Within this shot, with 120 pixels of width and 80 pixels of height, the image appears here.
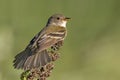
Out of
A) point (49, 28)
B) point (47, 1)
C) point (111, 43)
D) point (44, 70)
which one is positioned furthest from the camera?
point (47, 1)

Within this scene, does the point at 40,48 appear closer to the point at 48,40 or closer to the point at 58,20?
the point at 48,40

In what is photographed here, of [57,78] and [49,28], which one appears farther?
[49,28]

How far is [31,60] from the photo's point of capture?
6.91 meters

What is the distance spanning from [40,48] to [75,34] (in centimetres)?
215

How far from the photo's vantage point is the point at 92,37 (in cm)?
961

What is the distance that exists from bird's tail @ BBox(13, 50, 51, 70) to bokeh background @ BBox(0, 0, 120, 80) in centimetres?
15

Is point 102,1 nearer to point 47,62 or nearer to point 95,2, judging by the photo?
point 95,2

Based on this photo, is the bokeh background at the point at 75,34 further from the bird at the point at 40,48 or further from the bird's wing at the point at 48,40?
the bird's wing at the point at 48,40

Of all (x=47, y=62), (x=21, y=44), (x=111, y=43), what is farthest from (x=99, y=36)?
(x=47, y=62)

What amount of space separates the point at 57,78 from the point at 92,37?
207cm

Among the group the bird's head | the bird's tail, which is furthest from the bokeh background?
the bird's head

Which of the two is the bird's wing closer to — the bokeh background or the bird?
the bird

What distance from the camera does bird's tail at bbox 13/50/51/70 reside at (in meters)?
6.20

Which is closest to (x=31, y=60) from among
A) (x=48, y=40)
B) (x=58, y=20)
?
(x=48, y=40)
